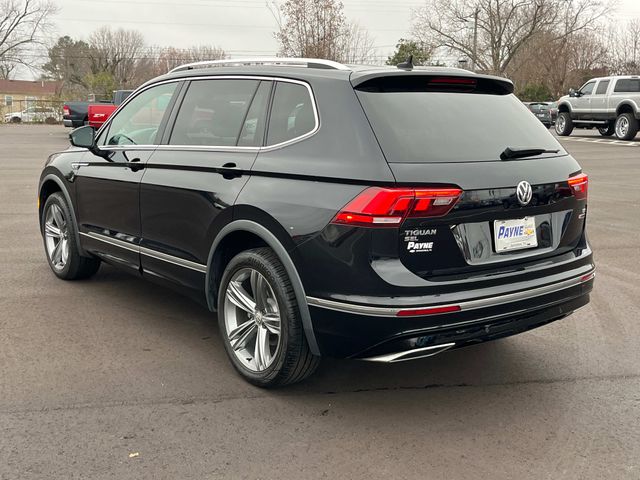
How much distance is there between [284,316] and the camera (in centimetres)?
343

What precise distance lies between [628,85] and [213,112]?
23.1 m

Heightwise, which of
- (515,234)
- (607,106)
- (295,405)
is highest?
(607,106)

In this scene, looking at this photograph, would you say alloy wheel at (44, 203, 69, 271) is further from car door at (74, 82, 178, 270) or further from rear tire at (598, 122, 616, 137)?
rear tire at (598, 122, 616, 137)

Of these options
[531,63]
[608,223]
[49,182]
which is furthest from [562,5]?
[49,182]

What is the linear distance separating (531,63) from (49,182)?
61.7 metres

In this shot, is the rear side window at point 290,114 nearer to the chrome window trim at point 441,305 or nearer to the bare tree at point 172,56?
the chrome window trim at point 441,305

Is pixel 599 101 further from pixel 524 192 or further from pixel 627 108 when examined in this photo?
pixel 524 192

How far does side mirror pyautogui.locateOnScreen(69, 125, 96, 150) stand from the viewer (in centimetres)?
515

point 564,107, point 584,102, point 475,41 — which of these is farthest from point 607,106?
point 475,41

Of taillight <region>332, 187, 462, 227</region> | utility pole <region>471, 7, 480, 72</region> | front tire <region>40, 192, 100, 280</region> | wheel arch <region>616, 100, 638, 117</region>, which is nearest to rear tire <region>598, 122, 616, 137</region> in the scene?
wheel arch <region>616, 100, 638, 117</region>

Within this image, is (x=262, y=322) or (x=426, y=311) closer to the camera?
(x=426, y=311)

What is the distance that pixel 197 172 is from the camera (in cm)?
402

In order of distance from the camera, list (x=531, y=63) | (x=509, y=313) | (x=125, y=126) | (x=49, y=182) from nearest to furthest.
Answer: (x=509, y=313) → (x=125, y=126) → (x=49, y=182) → (x=531, y=63)

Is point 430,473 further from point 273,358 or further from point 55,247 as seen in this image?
point 55,247
